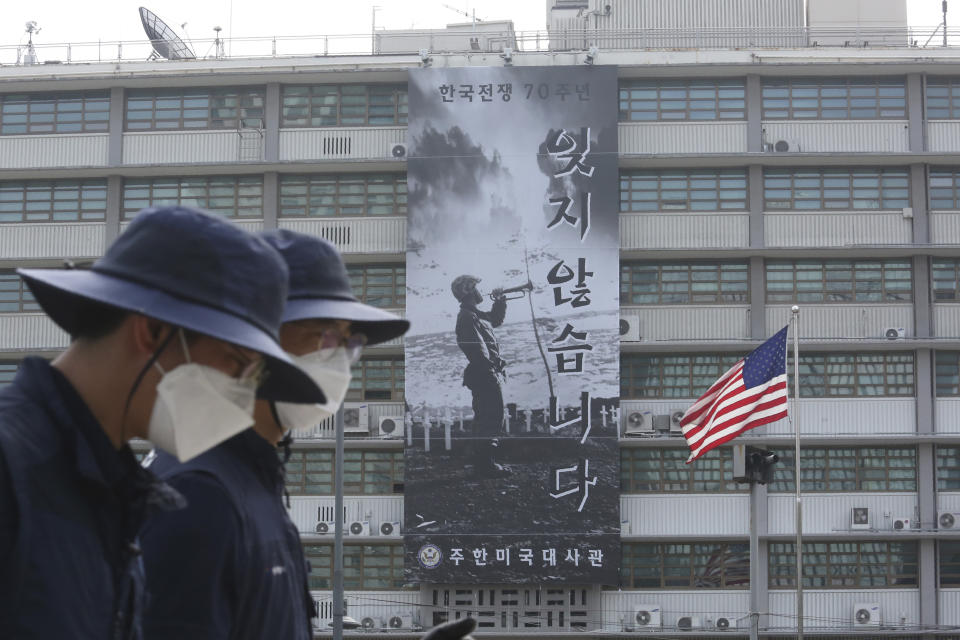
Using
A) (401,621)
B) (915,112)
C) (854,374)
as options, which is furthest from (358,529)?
(915,112)

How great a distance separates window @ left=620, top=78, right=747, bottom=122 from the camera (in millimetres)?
37656

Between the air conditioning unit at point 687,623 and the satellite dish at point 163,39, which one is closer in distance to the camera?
the air conditioning unit at point 687,623

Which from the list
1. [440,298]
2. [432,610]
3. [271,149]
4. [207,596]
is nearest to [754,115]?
[440,298]

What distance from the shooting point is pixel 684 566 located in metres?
36.5

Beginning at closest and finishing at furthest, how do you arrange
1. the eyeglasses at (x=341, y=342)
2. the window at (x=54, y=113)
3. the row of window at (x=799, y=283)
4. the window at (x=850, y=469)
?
1. the eyeglasses at (x=341, y=342)
2. the window at (x=850, y=469)
3. the row of window at (x=799, y=283)
4. the window at (x=54, y=113)

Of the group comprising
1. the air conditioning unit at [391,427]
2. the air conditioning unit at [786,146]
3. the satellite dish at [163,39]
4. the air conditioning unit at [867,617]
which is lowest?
the air conditioning unit at [867,617]

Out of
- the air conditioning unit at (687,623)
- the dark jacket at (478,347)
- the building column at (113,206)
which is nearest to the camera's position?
the air conditioning unit at (687,623)

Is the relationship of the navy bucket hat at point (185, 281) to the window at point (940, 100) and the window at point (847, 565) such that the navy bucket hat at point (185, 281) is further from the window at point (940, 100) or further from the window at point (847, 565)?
the window at point (940, 100)

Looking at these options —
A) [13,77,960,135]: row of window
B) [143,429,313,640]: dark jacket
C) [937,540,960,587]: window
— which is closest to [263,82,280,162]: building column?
[13,77,960,135]: row of window

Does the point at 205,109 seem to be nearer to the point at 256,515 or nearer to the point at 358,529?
the point at 358,529

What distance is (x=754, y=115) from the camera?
37406 mm

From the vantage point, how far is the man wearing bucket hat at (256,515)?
3471 millimetres

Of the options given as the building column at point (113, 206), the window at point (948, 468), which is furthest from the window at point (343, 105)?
the window at point (948, 468)

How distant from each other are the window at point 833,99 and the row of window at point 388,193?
4.51 feet
